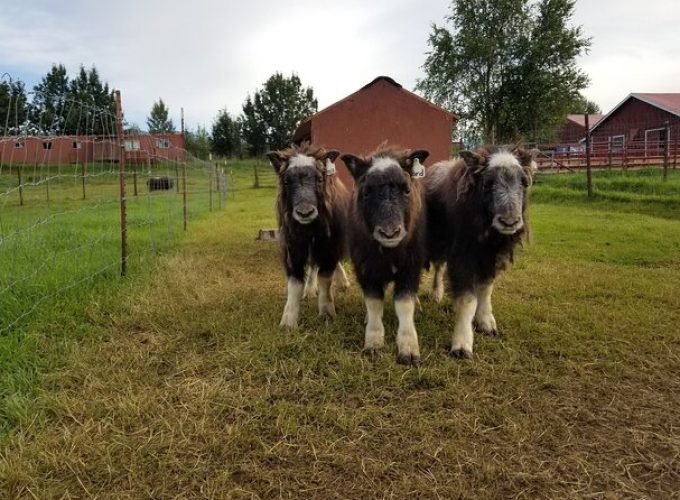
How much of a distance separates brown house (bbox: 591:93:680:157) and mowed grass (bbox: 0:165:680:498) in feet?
95.1

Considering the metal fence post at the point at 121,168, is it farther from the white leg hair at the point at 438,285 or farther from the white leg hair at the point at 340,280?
the white leg hair at the point at 438,285

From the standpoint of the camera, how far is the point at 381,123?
798 centimetres

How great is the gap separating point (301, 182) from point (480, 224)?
164 cm

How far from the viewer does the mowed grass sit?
8.13 ft

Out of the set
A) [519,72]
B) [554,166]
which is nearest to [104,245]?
[554,166]

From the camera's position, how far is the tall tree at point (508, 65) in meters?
31.0

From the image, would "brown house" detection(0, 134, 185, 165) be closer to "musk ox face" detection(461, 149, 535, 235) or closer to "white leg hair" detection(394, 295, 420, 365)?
"white leg hair" detection(394, 295, 420, 365)

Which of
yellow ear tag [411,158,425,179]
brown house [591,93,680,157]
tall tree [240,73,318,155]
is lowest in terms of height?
yellow ear tag [411,158,425,179]

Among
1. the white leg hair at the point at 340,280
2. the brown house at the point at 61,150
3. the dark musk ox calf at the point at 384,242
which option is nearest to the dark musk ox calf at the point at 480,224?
the dark musk ox calf at the point at 384,242

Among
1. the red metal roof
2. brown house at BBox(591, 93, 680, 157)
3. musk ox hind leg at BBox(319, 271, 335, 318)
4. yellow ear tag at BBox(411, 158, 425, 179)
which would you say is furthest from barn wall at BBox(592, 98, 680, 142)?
musk ox hind leg at BBox(319, 271, 335, 318)

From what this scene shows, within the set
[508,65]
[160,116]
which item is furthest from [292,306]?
[160,116]

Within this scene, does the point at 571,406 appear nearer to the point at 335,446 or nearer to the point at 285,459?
the point at 335,446

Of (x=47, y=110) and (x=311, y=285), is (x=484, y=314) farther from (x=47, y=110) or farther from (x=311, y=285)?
(x=47, y=110)

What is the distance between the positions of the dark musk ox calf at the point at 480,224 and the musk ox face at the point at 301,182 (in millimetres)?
1249
